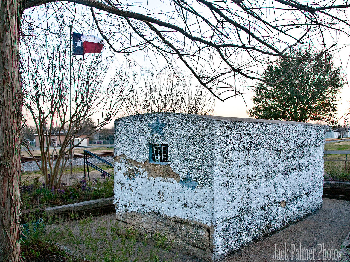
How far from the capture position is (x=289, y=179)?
5.82 m

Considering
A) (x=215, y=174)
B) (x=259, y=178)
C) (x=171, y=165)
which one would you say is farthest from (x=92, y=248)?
(x=259, y=178)

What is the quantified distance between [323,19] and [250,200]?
2.93m

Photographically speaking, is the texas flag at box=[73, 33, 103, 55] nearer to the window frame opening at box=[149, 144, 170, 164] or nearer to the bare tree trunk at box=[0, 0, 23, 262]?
the window frame opening at box=[149, 144, 170, 164]

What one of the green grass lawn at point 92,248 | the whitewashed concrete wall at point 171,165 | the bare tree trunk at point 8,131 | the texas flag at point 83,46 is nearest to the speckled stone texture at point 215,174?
the whitewashed concrete wall at point 171,165

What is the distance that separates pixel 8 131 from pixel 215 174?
2.64m

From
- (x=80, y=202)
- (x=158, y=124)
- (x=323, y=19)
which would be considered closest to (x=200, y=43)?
(x=158, y=124)

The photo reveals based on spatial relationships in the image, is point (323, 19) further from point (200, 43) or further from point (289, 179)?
point (289, 179)

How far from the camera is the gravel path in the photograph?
4.42 meters

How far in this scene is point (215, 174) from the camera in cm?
404

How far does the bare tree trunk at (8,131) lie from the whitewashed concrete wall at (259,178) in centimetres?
253

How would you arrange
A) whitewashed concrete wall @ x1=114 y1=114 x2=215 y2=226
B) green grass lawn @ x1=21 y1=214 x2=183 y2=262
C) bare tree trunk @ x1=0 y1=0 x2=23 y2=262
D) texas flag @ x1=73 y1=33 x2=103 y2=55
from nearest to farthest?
bare tree trunk @ x1=0 y1=0 x2=23 y2=262, green grass lawn @ x1=21 y1=214 x2=183 y2=262, whitewashed concrete wall @ x1=114 y1=114 x2=215 y2=226, texas flag @ x1=73 y1=33 x2=103 y2=55

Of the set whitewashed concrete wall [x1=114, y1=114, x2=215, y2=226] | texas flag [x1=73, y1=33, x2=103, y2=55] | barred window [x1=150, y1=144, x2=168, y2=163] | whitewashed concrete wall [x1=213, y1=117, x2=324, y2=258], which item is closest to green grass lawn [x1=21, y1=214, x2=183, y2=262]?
whitewashed concrete wall [x1=114, y1=114, x2=215, y2=226]

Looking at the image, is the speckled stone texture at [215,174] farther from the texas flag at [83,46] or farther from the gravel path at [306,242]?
the texas flag at [83,46]

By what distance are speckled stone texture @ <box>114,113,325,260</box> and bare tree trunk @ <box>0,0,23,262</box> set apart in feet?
7.52
